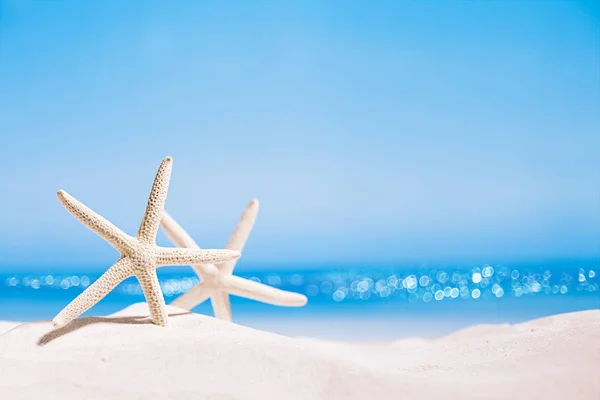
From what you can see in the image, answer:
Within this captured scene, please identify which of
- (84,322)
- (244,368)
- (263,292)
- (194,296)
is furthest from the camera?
(194,296)

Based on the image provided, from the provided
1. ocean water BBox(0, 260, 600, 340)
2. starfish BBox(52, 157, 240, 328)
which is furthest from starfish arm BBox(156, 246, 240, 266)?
ocean water BBox(0, 260, 600, 340)

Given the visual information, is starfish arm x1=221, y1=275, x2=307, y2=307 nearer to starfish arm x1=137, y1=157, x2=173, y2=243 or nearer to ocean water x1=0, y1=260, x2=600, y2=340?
starfish arm x1=137, y1=157, x2=173, y2=243

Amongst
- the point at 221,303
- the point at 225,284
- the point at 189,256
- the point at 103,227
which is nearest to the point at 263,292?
the point at 225,284

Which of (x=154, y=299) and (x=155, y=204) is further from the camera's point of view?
(x=155, y=204)

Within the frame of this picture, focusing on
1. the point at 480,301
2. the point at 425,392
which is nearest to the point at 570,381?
the point at 425,392

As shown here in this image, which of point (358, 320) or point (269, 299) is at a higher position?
point (358, 320)

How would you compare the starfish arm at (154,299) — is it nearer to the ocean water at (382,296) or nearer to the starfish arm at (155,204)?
the starfish arm at (155,204)

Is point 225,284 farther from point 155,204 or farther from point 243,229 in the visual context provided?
point 155,204

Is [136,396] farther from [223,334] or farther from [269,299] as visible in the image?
[269,299]
